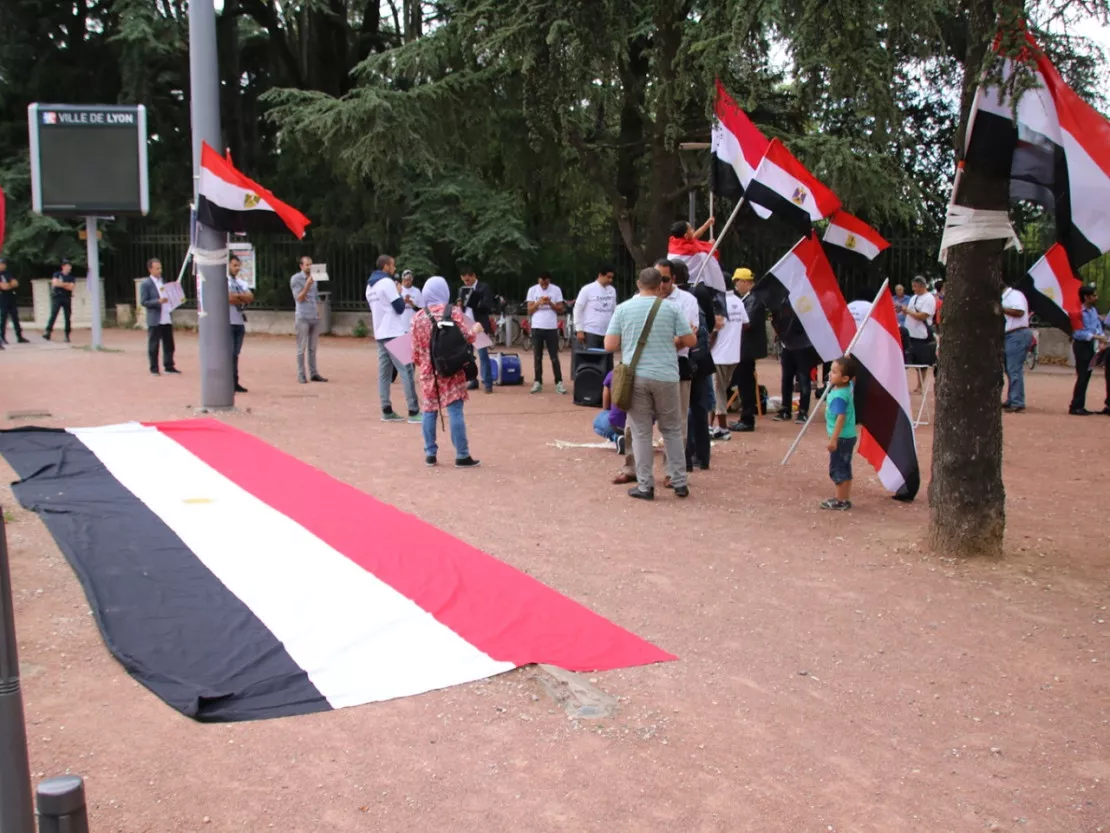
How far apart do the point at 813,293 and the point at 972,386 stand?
3.31 meters

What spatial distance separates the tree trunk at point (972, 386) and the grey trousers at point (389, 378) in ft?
23.0

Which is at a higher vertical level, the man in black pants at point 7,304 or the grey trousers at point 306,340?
the man in black pants at point 7,304

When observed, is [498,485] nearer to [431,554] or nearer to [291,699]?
[431,554]

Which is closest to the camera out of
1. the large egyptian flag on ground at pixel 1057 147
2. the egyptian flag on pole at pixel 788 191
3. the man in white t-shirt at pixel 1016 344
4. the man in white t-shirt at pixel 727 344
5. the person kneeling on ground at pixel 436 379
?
the large egyptian flag on ground at pixel 1057 147

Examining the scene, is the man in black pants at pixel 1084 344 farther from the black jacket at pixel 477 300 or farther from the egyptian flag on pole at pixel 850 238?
the black jacket at pixel 477 300

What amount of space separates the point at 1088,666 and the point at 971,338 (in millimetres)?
2346

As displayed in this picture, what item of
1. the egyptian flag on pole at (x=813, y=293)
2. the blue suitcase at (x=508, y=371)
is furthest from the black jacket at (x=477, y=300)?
the egyptian flag on pole at (x=813, y=293)

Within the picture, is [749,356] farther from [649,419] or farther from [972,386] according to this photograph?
[972,386]

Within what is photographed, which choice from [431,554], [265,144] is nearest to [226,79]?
[265,144]

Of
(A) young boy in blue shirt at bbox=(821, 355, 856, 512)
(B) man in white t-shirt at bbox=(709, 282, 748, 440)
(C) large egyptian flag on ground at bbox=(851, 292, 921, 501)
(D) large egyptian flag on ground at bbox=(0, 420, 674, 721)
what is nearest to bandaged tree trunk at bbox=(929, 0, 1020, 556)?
(C) large egyptian flag on ground at bbox=(851, 292, 921, 501)

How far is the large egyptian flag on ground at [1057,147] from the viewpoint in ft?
21.9

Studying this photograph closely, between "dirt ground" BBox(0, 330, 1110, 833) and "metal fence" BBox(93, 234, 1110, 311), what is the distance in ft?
52.3

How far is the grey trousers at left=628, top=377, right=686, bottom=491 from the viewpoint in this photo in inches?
353

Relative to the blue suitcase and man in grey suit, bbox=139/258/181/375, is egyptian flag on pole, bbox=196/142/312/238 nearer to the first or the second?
man in grey suit, bbox=139/258/181/375
